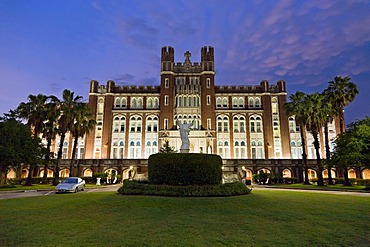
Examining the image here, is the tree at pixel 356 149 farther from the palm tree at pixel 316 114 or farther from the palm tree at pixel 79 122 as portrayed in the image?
the palm tree at pixel 79 122

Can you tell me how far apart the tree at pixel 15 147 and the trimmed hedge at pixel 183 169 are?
20762 millimetres

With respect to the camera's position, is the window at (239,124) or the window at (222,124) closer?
the window at (239,124)

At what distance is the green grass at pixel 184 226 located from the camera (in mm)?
6883

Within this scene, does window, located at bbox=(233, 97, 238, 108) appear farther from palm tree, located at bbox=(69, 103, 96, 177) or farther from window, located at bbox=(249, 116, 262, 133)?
palm tree, located at bbox=(69, 103, 96, 177)

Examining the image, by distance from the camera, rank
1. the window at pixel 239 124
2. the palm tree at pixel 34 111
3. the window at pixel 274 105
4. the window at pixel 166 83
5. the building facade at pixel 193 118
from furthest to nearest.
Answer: the window at pixel 274 105, the window at pixel 166 83, the window at pixel 239 124, the building facade at pixel 193 118, the palm tree at pixel 34 111

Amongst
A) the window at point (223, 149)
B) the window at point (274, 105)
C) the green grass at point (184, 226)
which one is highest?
the window at point (274, 105)

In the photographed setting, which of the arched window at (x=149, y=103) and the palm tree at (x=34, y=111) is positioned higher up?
the arched window at (x=149, y=103)

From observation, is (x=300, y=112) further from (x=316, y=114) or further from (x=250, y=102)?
(x=250, y=102)

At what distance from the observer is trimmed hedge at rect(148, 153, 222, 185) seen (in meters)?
17.5

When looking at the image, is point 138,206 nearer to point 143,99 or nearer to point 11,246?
point 11,246

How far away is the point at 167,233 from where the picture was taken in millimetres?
7547

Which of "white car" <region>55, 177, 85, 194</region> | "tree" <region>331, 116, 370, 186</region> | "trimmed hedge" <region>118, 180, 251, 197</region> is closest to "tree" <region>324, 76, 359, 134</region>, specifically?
"tree" <region>331, 116, 370, 186</region>

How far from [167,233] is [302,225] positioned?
4.55 meters

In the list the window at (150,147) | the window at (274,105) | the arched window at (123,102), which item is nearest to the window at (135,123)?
the arched window at (123,102)
